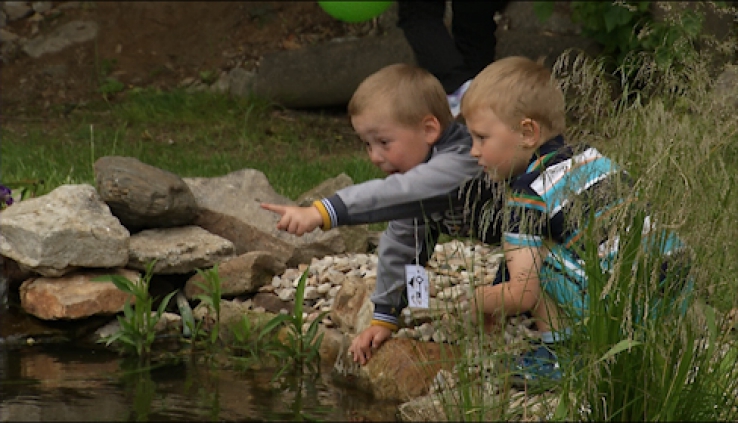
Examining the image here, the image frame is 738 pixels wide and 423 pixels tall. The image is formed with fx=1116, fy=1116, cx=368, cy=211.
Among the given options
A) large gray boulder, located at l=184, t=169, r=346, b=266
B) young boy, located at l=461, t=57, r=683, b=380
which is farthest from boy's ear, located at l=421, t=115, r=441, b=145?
large gray boulder, located at l=184, t=169, r=346, b=266

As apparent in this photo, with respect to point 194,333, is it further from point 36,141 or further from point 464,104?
point 36,141

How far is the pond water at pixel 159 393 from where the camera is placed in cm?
292

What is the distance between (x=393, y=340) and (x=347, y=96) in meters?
5.12

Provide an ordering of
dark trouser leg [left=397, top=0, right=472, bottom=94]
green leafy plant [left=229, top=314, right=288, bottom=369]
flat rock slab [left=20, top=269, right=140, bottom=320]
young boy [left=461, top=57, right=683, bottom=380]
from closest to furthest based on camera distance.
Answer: young boy [left=461, top=57, right=683, bottom=380] < green leafy plant [left=229, top=314, right=288, bottom=369] < flat rock slab [left=20, top=269, right=140, bottom=320] < dark trouser leg [left=397, top=0, right=472, bottom=94]

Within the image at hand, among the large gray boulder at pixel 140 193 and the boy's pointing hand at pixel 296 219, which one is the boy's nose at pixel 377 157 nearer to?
the boy's pointing hand at pixel 296 219

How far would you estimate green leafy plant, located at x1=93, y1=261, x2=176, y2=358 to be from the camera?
372cm

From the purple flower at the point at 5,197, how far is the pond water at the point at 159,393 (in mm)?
846

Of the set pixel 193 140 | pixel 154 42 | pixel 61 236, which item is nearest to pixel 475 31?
pixel 193 140

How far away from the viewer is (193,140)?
7.46 metres

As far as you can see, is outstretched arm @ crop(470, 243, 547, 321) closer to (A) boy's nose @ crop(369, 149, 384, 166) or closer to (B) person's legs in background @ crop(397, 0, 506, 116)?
(A) boy's nose @ crop(369, 149, 384, 166)

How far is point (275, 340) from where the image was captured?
3.65m

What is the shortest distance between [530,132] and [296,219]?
0.71m

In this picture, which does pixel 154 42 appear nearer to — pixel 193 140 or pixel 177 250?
pixel 193 140

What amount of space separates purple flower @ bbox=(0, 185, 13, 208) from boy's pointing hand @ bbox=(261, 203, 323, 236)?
1758 millimetres
